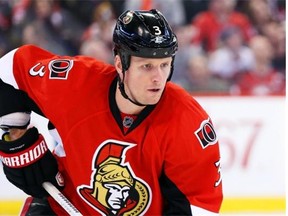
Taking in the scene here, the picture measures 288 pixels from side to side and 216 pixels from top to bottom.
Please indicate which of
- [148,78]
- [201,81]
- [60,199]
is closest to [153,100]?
[148,78]

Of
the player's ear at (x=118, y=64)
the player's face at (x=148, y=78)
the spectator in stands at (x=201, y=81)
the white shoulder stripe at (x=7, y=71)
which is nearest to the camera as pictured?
the player's face at (x=148, y=78)

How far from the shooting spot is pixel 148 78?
2.37 metres

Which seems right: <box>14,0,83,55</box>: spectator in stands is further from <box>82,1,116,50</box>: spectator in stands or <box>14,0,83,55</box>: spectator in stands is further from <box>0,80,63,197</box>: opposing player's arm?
<box>0,80,63,197</box>: opposing player's arm

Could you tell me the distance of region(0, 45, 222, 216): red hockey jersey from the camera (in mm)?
2439

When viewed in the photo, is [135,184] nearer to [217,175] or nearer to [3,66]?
[217,175]

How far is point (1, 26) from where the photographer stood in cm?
515

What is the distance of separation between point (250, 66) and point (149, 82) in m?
3.02

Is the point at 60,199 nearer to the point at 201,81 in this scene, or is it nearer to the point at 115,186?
the point at 115,186

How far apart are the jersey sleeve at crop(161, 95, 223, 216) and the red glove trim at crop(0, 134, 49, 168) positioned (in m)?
0.47

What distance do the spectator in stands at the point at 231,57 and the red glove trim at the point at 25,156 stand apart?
2780 mm

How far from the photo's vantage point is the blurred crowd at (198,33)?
5.18 m

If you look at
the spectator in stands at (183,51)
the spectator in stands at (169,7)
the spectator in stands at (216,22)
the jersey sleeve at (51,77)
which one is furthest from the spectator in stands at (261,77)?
the jersey sleeve at (51,77)

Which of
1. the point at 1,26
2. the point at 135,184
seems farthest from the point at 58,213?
the point at 1,26

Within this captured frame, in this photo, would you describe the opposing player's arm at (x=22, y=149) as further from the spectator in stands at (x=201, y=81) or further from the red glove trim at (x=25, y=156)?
the spectator in stands at (x=201, y=81)
